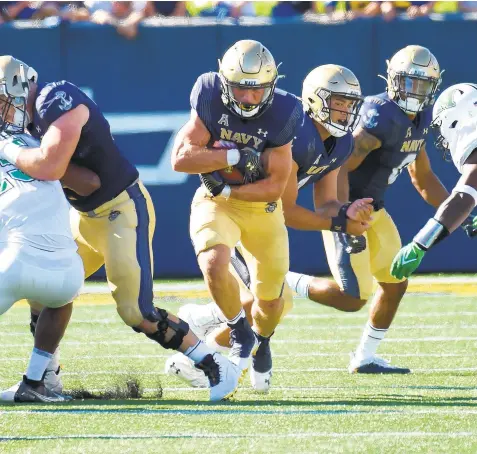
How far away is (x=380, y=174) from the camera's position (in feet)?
22.6

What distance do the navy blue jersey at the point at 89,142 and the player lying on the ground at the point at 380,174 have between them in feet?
4.92

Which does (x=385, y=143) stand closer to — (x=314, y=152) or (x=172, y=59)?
(x=314, y=152)

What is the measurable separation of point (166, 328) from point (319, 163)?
1380mm

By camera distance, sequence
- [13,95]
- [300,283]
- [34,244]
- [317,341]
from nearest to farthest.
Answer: [34,244], [13,95], [300,283], [317,341]

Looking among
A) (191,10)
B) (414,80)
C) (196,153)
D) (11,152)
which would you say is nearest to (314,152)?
(196,153)

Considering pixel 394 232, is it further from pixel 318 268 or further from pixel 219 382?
pixel 318 268

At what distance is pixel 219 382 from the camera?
536cm

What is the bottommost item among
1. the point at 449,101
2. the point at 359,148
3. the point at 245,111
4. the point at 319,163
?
the point at 359,148

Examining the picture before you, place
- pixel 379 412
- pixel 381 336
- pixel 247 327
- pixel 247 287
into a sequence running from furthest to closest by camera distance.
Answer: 1. pixel 381 336
2. pixel 247 287
3. pixel 247 327
4. pixel 379 412

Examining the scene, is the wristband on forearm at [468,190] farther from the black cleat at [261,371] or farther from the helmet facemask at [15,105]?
the helmet facemask at [15,105]

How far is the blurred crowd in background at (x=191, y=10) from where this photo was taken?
1084 cm

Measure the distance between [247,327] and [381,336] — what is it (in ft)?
4.20

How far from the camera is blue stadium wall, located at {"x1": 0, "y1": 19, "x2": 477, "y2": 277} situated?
10797 mm

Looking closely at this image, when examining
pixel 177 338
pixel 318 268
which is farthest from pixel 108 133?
pixel 318 268
